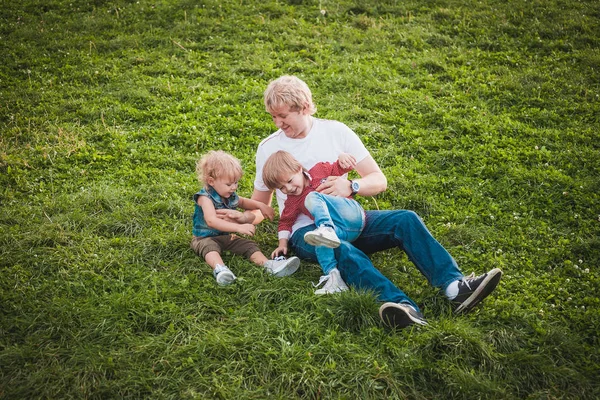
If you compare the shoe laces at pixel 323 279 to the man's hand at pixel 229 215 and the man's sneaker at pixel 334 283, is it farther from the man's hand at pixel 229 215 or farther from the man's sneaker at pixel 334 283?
the man's hand at pixel 229 215

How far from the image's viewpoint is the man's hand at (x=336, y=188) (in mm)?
4992

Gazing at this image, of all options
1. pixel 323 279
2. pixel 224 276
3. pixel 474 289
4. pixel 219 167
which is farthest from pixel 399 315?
pixel 219 167

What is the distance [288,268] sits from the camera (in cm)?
516

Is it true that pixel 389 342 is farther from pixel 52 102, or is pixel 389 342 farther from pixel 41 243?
pixel 52 102

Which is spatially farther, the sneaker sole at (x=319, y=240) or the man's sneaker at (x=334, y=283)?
the man's sneaker at (x=334, y=283)

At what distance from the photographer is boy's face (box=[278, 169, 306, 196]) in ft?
16.5

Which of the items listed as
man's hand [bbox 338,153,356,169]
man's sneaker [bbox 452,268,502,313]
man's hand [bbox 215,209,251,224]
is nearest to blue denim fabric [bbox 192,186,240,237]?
man's hand [bbox 215,209,251,224]

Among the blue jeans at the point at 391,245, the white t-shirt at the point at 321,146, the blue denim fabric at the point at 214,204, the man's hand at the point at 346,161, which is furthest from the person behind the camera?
the blue denim fabric at the point at 214,204

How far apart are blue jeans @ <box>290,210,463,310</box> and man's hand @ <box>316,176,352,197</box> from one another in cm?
35

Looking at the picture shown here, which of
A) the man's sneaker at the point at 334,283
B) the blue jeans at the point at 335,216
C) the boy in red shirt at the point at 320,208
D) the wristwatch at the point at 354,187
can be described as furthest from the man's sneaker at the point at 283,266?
the wristwatch at the point at 354,187

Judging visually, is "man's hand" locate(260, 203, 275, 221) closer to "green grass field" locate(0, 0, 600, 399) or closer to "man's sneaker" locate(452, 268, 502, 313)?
"green grass field" locate(0, 0, 600, 399)

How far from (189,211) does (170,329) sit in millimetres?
2102

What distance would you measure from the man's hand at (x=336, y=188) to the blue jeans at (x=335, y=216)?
0.33ft

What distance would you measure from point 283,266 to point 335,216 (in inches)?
29.6
